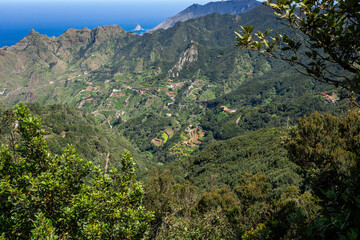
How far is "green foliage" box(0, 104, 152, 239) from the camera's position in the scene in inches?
284

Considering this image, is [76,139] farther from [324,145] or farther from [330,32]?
[330,32]

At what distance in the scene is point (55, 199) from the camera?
7.76 m

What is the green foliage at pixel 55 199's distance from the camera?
7.22 m

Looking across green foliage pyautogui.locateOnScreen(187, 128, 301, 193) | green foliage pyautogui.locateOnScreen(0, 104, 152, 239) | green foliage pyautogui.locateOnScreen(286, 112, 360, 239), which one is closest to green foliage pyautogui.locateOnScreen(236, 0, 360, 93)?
green foliage pyautogui.locateOnScreen(0, 104, 152, 239)

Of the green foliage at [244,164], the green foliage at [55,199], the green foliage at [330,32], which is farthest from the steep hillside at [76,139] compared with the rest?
the green foliage at [330,32]

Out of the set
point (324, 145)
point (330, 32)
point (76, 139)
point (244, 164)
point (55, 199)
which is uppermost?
point (330, 32)

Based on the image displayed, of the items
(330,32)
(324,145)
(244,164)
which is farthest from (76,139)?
(330,32)

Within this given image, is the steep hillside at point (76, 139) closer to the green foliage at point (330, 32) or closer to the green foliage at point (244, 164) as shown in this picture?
the green foliage at point (244, 164)

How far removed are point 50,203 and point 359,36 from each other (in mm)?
10725

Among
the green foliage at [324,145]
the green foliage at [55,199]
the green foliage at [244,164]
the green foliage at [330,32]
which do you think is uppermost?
the green foliage at [330,32]

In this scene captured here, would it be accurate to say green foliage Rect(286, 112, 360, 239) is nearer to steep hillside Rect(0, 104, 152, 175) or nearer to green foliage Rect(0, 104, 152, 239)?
green foliage Rect(0, 104, 152, 239)

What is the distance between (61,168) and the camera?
28.0 ft

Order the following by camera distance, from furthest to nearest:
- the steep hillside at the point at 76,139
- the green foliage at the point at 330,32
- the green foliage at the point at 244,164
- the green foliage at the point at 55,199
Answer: the steep hillside at the point at 76,139 < the green foliage at the point at 244,164 < the green foliage at the point at 55,199 < the green foliage at the point at 330,32

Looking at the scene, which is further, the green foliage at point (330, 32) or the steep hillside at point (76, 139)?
the steep hillside at point (76, 139)
